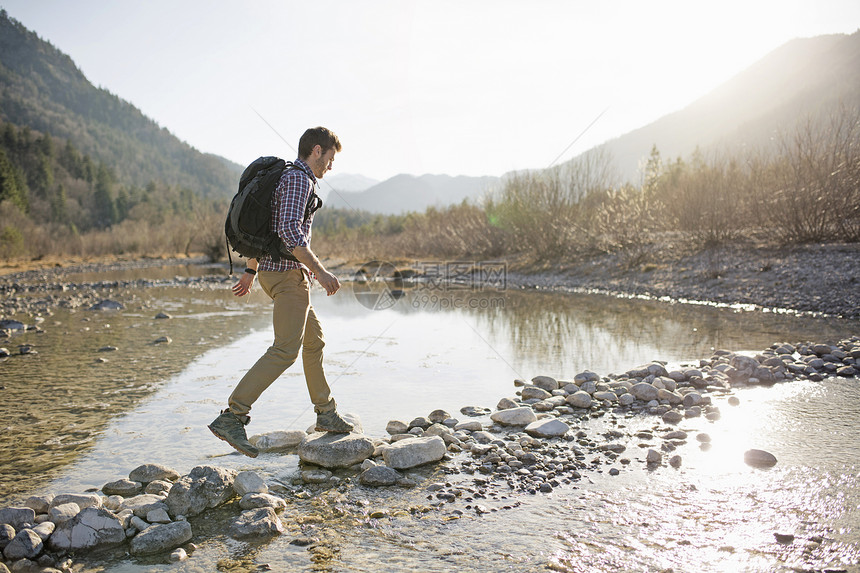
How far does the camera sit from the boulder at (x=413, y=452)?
3.62 meters

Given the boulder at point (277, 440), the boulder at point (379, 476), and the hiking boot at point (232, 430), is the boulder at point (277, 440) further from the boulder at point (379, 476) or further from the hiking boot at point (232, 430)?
the boulder at point (379, 476)

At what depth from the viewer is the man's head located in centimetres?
363

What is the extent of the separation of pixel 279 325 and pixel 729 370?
4.83 metres

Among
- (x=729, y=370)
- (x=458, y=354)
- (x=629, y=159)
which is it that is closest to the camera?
(x=729, y=370)

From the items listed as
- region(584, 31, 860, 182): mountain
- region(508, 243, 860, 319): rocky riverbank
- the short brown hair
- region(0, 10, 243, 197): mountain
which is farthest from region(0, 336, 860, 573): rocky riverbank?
region(0, 10, 243, 197): mountain

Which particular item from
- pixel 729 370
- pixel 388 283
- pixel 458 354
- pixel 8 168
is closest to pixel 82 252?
pixel 8 168

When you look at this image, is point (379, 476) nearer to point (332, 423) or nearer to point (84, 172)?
point (332, 423)

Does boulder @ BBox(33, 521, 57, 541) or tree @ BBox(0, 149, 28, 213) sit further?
tree @ BBox(0, 149, 28, 213)

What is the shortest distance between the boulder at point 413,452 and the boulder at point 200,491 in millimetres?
1026

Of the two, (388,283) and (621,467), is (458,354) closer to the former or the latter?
(621,467)

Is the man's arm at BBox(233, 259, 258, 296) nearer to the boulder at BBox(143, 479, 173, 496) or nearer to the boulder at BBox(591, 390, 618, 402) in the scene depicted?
the boulder at BBox(143, 479, 173, 496)

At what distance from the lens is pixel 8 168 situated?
64438mm

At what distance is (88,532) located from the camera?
107 inches

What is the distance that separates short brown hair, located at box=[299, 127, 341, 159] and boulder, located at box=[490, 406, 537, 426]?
2.59 metres
